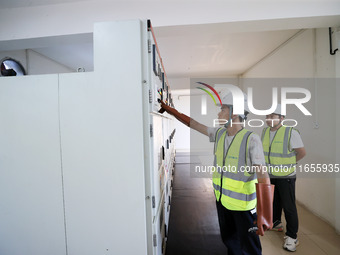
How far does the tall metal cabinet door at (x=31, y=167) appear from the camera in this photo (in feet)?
4.22

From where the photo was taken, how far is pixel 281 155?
7.69ft

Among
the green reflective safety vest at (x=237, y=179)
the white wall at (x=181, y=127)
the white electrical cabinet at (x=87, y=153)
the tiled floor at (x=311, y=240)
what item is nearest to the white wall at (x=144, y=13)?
the white electrical cabinet at (x=87, y=153)

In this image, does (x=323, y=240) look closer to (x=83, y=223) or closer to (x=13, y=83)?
(x=83, y=223)

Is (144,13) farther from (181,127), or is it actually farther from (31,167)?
(181,127)

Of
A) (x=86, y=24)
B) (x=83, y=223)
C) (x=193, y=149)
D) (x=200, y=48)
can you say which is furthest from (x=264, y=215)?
(x=193, y=149)

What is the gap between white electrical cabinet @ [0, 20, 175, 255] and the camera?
1.21 meters

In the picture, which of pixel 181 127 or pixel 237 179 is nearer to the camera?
pixel 237 179

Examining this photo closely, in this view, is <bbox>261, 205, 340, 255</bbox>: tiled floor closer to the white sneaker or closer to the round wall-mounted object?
the white sneaker

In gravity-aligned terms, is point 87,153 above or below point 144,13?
below

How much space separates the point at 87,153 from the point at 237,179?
1.27 m

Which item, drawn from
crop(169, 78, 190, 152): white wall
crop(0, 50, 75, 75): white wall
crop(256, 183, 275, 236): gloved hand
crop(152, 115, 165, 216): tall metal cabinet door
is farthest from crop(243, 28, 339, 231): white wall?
crop(169, 78, 190, 152): white wall

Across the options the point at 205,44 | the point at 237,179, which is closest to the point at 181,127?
the point at 205,44

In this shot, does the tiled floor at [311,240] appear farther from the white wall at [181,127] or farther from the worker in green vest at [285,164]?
the white wall at [181,127]

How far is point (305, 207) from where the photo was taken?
318 cm
